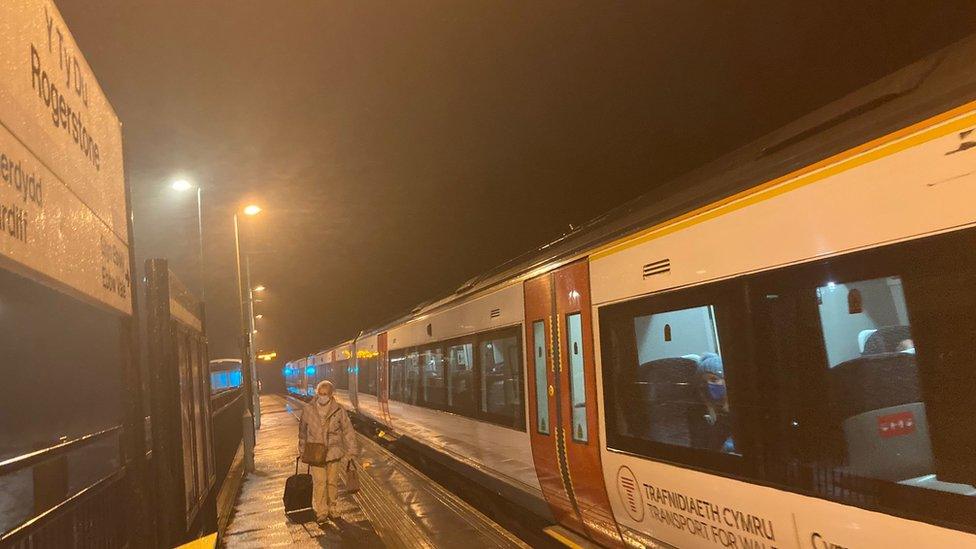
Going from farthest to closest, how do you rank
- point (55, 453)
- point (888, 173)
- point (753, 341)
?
point (55, 453)
point (753, 341)
point (888, 173)

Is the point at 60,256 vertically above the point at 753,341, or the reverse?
the point at 60,256

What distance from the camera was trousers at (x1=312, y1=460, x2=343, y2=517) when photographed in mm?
8242

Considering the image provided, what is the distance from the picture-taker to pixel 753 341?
12.1ft

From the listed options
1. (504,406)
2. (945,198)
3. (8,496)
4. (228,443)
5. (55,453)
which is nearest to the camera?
(945,198)

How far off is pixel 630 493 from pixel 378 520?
4.22 m

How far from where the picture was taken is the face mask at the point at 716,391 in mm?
3982

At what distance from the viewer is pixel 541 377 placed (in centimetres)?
666

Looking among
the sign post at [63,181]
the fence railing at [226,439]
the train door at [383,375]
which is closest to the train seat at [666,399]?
the sign post at [63,181]

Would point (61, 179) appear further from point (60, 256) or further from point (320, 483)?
point (320, 483)

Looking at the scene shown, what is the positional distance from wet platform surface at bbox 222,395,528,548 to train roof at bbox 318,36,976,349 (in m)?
3.61

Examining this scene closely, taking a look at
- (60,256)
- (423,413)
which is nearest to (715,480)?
(60,256)

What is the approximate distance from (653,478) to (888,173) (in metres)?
2.53

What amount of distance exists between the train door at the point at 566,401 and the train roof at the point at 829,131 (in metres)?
0.71

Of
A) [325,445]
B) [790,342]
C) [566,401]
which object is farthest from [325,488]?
[790,342]
